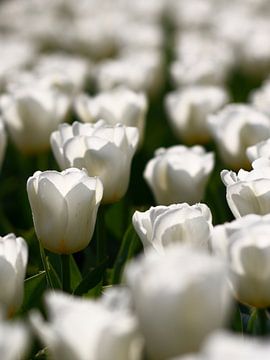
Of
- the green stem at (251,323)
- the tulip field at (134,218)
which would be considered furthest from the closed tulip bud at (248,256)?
the green stem at (251,323)

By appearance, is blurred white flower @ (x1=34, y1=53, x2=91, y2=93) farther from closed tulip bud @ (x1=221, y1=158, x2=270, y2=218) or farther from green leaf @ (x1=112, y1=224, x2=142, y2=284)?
closed tulip bud @ (x1=221, y1=158, x2=270, y2=218)

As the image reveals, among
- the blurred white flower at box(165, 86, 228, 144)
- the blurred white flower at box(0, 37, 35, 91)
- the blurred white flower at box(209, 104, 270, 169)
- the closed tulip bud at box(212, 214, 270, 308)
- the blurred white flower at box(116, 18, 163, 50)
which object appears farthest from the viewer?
the blurred white flower at box(116, 18, 163, 50)

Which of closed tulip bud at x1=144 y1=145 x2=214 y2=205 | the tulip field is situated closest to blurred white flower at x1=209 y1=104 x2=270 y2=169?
the tulip field

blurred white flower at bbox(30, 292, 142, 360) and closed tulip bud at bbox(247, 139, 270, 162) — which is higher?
blurred white flower at bbox(30, 292, 142, 360)

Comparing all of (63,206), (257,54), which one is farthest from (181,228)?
(257,54)

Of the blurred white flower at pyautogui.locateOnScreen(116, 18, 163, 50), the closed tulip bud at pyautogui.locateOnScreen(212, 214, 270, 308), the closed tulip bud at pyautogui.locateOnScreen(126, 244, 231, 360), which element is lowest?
the blurred white flower at pyautogui.locateOnScreen(116, 18, 163, 50)

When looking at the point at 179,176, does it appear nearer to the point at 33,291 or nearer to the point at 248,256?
the point at 33,291

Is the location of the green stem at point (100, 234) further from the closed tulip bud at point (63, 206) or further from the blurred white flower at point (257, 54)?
the blurred white flower at point (257, 54)
